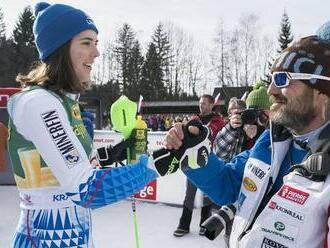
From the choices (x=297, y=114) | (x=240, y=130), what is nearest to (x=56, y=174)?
(x=297, y=114)

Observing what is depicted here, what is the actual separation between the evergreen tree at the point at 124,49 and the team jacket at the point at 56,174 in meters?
52.2

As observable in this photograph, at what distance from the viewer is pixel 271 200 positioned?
167 centimetres

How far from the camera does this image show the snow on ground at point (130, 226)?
548 cm

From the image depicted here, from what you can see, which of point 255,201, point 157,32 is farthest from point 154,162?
point 157,32

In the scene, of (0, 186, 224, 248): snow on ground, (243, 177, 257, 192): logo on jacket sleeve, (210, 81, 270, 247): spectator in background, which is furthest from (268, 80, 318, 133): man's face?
(0, 186, 224, 248): snow on ground

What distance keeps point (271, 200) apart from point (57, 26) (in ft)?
4.07

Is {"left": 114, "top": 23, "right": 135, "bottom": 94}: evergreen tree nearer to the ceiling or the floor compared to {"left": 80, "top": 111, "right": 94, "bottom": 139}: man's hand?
nearer to the ceiling

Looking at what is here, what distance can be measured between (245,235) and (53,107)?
92 cm

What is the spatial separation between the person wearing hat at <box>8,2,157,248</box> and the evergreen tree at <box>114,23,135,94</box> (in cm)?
5202

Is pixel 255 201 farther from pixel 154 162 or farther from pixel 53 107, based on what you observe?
pixel 53 107

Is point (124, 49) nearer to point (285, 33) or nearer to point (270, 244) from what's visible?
point (285, 33)

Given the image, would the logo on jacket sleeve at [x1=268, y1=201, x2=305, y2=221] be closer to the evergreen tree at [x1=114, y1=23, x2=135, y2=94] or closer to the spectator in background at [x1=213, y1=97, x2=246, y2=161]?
the spectator in background at [x1=213, y1=97, x2=246, y2=161]

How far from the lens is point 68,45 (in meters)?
2.16

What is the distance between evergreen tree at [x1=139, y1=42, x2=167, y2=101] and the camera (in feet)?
171
